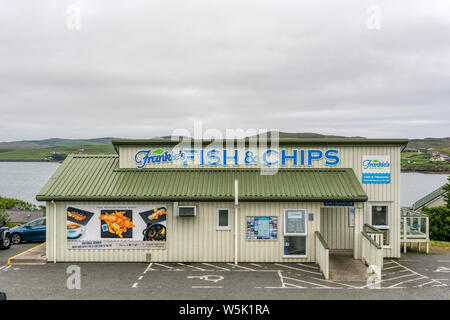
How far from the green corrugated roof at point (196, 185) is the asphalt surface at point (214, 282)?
2.74 metres

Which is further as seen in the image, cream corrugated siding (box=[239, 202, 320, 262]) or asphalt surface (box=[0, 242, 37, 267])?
asphalt surface (box=[0, 242, 37, 267])

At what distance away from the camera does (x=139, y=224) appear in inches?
679

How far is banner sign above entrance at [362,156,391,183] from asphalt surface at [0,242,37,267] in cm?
1566

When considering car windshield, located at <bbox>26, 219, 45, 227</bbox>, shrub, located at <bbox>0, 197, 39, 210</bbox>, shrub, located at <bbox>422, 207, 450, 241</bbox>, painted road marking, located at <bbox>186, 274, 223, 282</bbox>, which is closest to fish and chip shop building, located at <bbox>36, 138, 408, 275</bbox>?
painted road marking, located at <bbox>186, 274, 223, 282</bbox>

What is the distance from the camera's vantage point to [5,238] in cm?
1998

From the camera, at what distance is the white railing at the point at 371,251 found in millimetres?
14844

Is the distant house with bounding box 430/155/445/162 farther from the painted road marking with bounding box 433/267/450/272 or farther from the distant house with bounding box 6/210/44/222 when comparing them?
the painted road marking with bounding box 433/267/450/272

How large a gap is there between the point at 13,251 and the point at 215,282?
10748 mm

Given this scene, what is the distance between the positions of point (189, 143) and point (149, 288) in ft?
22.9

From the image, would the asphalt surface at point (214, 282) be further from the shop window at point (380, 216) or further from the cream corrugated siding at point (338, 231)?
the cream corrugated siding at point (338, 231)

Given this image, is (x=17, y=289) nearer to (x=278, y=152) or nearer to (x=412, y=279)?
(x=278, y=152)

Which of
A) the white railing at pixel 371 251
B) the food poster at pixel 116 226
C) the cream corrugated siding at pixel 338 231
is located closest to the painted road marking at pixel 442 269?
the white railing at pixel 371 251

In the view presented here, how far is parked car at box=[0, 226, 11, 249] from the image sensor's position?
19812 mm

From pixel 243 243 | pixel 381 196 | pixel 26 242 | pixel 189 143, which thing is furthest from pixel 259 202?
pixel 26 242
